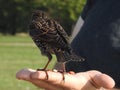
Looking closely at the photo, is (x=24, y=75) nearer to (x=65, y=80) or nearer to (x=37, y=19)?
(x=65, y=80)

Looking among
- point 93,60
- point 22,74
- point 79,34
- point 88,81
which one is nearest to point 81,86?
point 88,81

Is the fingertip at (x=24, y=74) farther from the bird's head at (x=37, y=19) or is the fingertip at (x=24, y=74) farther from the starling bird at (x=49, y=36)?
the bird's head at (x=37, y=19)

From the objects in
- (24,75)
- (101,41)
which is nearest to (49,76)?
(24,75)

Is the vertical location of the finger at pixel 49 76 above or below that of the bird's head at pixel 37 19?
below

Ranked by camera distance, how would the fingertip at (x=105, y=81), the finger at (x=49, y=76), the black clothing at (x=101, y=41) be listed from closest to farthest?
the finger at (x=49, y=76), the fingertip at (x=105, y=81), the black clothing at (x=101, y=41)

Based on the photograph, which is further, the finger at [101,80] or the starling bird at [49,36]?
the starling bird at [49,36]

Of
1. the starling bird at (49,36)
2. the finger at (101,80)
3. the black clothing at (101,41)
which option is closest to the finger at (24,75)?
the starling bird at (49,36)
